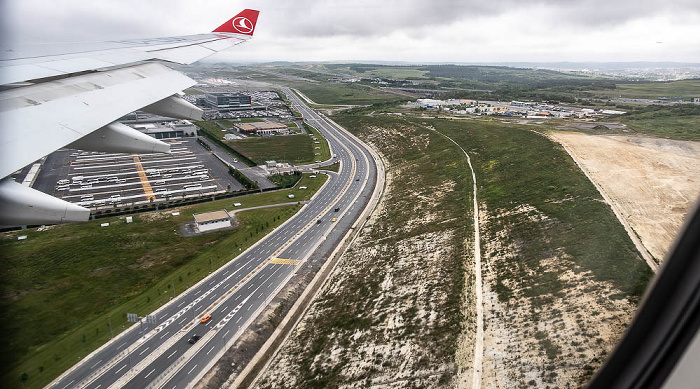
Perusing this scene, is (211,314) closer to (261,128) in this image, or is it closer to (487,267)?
(487,267)

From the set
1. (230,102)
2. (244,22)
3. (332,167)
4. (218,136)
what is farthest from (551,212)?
(230,102)

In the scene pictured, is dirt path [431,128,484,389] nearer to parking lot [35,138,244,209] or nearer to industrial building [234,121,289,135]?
parking lot [35,138,244,209]

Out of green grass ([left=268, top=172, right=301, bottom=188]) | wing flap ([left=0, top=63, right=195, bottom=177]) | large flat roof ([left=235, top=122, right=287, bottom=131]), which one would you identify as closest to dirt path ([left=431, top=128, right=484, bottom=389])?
wing flap ([left=0, top=63, right=195, bottom=177])

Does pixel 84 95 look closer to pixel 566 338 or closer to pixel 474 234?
pixel 566 338

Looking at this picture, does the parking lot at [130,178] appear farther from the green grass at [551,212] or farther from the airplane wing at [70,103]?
the green grass at [551,212]

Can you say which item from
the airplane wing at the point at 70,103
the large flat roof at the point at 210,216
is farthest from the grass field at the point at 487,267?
the large flat roof at the point at 210,216

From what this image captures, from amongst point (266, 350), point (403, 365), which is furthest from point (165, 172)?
point (403, 365)
